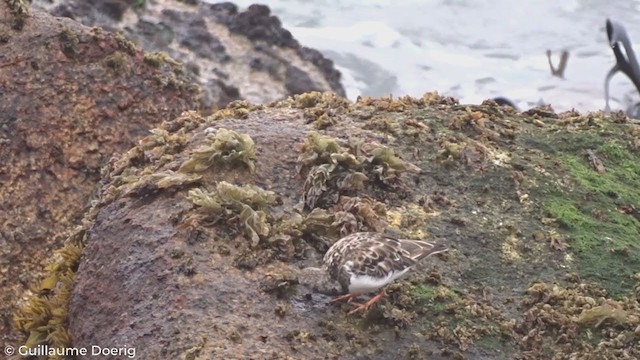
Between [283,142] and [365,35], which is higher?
[283,142]

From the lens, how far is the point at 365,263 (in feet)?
14.7

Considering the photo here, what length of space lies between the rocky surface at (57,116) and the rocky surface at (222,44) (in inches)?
116

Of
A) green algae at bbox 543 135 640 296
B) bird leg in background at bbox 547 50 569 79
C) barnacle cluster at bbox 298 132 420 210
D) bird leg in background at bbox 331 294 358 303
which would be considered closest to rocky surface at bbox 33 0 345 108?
barnacle cluster at bbox 298 132 420 210

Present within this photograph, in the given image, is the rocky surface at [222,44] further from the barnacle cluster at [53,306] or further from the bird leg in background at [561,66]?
the bird leg in background at [561,66]

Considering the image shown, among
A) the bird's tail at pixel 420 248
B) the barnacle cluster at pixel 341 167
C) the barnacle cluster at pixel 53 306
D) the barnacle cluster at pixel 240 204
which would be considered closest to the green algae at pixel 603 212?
the bird's tail at pixel 420 248

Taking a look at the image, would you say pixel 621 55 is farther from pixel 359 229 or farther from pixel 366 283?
pixel 366 283

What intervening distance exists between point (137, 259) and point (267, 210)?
689 millimetres

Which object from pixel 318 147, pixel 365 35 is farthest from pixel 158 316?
pixel 365 35

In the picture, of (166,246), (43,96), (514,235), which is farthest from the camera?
(43,96)

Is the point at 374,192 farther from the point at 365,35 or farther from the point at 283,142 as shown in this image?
the point at 365,35

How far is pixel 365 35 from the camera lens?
20531 mm

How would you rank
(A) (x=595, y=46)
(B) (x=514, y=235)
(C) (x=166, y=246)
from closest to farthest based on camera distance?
(C) (x=166, y=246) < (B) (x=514, y=235) < (A) (x=595, y=46)

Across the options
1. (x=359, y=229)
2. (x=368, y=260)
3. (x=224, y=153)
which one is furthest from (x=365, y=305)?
(x=224, y=153)

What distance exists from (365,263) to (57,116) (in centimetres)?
328
